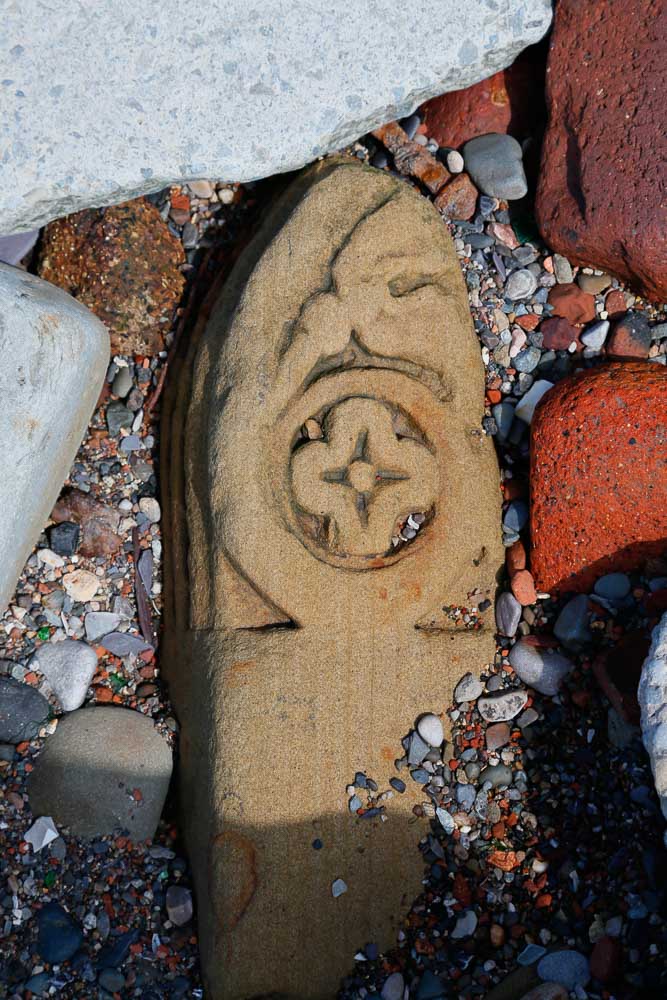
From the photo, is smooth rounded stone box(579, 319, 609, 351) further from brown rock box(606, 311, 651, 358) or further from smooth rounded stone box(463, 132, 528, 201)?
smooth rounded stone box(463, 132, 528, 201)

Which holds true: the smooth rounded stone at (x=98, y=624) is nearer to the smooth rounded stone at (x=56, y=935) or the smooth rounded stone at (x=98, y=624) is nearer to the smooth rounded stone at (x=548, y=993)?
the smooth rounded stone at (x=56, y=935)

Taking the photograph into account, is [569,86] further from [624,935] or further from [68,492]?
[624,935]

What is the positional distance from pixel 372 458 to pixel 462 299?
2.06 feet

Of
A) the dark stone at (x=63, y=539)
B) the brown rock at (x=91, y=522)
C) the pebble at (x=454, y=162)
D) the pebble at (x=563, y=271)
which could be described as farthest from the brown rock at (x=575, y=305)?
the dark stone at (x=63, y=539)

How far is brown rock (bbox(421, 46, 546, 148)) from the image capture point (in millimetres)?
3484

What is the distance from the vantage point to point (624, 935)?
2703mm

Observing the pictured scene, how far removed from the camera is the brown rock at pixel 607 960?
2.65 metres

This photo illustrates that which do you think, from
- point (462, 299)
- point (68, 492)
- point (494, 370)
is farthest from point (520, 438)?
point (68, 492)

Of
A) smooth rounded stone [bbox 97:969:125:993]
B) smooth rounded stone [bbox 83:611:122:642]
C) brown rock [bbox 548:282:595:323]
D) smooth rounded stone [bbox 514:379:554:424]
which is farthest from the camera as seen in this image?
brown rock [bbox 548:282:595:323]

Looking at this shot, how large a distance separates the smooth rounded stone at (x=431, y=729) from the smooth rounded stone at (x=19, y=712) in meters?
1.14

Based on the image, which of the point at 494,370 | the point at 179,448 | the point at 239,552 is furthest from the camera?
the point at 494,370

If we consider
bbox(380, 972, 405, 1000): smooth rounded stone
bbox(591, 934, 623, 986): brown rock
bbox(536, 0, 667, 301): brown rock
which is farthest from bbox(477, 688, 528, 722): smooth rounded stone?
bbox(536, 0, 667, 301): brown rock

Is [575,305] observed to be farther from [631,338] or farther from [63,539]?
[63,539]

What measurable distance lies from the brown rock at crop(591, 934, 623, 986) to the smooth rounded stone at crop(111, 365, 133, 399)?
222cm
